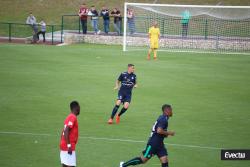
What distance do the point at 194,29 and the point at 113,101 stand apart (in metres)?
20.7

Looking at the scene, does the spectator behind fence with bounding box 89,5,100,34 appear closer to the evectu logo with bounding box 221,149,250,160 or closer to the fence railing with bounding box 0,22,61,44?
the fence railing with bounding box 0,22,61,44

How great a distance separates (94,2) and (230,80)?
26.5 m

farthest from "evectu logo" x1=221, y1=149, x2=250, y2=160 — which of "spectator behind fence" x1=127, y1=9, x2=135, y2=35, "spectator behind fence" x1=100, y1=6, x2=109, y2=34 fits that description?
"spectator behind fence" x1=100, y1=6, x2=109, y2=34

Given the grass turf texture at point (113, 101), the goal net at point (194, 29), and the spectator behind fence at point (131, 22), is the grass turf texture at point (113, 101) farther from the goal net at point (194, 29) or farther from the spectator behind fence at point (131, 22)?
the spectator behind fence at point (131, 22)

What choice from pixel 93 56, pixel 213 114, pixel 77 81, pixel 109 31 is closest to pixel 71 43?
pixel 109 31

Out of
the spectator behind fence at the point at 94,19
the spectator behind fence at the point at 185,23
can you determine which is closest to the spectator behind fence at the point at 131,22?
the spectator behind fence at the point at 94,19

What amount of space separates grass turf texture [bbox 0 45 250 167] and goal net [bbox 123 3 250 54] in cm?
229

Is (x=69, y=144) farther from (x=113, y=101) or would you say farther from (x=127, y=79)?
(x=113, y=101)

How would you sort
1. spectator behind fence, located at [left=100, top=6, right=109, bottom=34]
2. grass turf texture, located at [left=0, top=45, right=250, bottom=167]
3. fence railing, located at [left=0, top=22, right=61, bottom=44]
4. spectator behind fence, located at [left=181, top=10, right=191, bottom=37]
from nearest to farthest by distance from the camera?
grass turf texture, located at [left=0, top=45, right=250, bottom=167] < spectator behind fence, located at [left=181, top=10, right=191, bottom=37] < spectator behind fence, located at [left=100, top=6, right=109, bottom=34] < fence railing, located at [left=0, top=22, right=61, bottom=44]

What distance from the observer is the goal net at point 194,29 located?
42500 millimetres

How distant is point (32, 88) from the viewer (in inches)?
1075

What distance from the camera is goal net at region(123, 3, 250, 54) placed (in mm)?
42500

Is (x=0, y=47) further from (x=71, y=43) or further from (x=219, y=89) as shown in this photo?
(x=219, y=89)

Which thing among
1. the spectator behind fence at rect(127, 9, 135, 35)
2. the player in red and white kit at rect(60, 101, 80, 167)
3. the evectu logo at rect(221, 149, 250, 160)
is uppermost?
the spectator behind fence at rect(127, 9, 135, 35)
